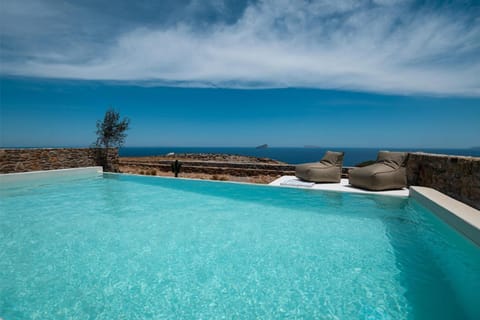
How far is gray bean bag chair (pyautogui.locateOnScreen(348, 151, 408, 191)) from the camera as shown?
19.1 feet

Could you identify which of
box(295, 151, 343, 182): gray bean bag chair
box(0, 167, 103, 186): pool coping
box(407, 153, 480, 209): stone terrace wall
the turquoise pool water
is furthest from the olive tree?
box(407, 153, 480, 209): stone terrace wall

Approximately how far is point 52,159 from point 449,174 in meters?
12.9

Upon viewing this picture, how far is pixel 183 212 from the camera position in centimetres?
517

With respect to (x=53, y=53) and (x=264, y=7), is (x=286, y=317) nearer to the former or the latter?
(x=264, y=7)

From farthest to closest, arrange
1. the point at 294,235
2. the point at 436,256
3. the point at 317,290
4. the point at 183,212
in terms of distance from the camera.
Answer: the point at 183,212
the point at 294,235
the point at 436,256
the point at 317,290

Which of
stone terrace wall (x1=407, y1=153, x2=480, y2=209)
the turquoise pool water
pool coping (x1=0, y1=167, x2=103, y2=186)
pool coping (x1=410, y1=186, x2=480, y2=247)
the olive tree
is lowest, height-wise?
the turquoise pool water

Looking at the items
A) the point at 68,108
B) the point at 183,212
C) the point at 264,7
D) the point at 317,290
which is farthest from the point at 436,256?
the point at 68,108

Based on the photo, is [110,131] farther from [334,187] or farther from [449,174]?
[449,174]

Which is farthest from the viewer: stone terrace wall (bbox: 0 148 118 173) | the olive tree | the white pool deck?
the olive tree

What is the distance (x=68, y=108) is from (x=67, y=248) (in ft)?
79.0

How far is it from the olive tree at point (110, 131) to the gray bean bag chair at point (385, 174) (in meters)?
10.2

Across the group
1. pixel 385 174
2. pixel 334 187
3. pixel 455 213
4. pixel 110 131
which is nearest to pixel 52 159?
pixel 110 131

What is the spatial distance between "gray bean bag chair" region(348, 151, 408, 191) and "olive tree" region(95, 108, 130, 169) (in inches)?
404

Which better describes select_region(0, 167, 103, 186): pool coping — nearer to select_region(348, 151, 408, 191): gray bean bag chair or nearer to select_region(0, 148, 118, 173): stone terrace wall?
select_region(0, 148, 118, 173): stone terrace wall
